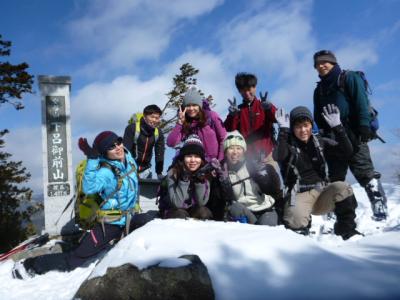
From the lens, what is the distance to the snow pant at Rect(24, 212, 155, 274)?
4.41 m

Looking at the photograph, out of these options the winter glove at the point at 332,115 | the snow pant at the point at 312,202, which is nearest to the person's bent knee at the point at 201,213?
the snow pant at the point at 312,202

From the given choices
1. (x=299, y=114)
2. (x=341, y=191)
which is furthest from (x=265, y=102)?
(x=341, y=191)

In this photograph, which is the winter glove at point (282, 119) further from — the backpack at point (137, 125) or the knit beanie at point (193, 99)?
the backpack at point (137, 125)

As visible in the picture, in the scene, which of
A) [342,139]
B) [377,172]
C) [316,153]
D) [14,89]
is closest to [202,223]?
[316,153]

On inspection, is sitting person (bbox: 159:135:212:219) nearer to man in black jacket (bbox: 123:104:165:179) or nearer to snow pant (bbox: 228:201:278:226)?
snow pant (bbox: 228:201:278:226)

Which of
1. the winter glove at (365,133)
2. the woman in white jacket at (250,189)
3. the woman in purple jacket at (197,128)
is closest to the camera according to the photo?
the woman in white jacket at (250,189)

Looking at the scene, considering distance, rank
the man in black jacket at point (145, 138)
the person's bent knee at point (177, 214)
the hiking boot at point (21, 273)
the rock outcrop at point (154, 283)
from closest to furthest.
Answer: the rock outcrop at point (154, 283)
the person's bent knee at point (177, 214)
the hiking boot at point (21, 273)
the man in black jacket at point (145, 138)

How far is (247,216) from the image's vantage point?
163 inches

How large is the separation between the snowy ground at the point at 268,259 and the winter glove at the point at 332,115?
1.82m

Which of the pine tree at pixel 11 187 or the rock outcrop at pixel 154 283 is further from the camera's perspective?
the pine tree at pixel 11 187

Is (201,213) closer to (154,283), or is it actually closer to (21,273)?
(154,283)

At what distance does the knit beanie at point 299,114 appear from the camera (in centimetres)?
439

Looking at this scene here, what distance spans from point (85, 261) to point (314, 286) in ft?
12.9

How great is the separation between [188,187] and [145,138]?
2.48 meters
